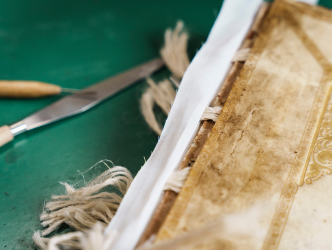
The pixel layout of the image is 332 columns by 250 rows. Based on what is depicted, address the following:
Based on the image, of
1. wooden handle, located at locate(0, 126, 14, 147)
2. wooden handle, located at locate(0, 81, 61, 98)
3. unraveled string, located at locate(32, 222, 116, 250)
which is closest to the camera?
unraveled string, located at locate(32, 222, 116, 250)

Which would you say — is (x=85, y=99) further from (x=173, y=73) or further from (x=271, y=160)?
(x=271, y=160)

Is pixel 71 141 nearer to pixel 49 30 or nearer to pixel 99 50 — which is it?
pixel 99 50

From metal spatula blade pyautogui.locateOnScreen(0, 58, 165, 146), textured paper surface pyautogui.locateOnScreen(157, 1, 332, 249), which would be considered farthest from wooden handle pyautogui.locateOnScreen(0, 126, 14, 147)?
textured paper surface pyautogui.locateOnScreen(157, 1, 332, 249)

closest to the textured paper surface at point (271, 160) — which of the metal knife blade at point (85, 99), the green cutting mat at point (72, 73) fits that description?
the green cutting mat at point (72, 73)

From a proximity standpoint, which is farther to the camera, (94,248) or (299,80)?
(299,80)

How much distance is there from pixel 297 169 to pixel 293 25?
588 mm

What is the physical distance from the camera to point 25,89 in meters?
0.96

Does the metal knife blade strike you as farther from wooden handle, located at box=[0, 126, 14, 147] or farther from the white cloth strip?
the white cloth strip

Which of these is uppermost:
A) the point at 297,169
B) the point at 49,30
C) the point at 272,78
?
the point at 49,30

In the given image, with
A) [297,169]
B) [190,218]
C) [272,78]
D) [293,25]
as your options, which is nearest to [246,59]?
[272,78]

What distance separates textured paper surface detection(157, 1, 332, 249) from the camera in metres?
0.60

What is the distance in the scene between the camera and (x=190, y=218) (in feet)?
1.94

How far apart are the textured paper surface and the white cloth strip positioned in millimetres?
→ 56

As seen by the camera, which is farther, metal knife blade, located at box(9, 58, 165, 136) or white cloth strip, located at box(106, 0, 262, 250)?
metal knife blade, located at box(9, 58, 165, 136)
